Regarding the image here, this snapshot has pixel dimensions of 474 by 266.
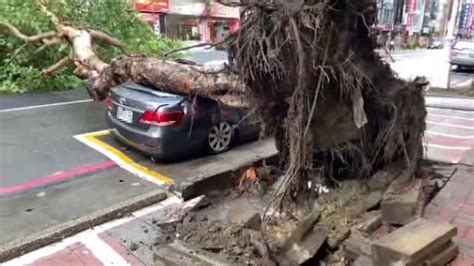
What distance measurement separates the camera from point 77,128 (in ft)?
26.0

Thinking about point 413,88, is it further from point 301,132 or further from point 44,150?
point 44,150

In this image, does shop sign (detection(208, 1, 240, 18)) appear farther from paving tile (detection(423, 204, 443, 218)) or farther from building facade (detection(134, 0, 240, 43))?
paving tile (detection(423, 204, 443, 218))

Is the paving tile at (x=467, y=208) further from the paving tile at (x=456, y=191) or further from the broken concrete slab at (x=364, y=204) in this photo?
the broken concrete slab at (x=364, y=204)

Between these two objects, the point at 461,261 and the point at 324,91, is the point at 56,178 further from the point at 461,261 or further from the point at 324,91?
the point at 461,261

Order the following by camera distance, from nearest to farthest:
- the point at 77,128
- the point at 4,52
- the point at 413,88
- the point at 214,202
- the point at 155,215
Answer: the point at 413,88
the point at 214,202
the point at 155,215
the point at 77,128
the point at 4,52

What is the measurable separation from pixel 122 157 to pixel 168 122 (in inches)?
39.9

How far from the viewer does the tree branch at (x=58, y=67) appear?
10.7m

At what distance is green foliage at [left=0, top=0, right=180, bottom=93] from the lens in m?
10.9

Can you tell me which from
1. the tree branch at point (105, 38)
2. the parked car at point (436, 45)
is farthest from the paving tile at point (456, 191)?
the parked car at point (436, 45)

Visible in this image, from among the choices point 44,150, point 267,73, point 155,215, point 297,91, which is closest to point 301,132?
point 297,91

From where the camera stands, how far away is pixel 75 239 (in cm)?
407

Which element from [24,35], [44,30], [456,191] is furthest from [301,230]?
[24,35]

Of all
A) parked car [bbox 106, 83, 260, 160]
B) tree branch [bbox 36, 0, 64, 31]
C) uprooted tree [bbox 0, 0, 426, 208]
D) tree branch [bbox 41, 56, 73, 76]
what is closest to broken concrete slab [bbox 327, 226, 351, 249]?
uprooted tree [bbox 0, 0, 426, 208]

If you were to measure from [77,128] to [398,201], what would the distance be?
615 centimetres
